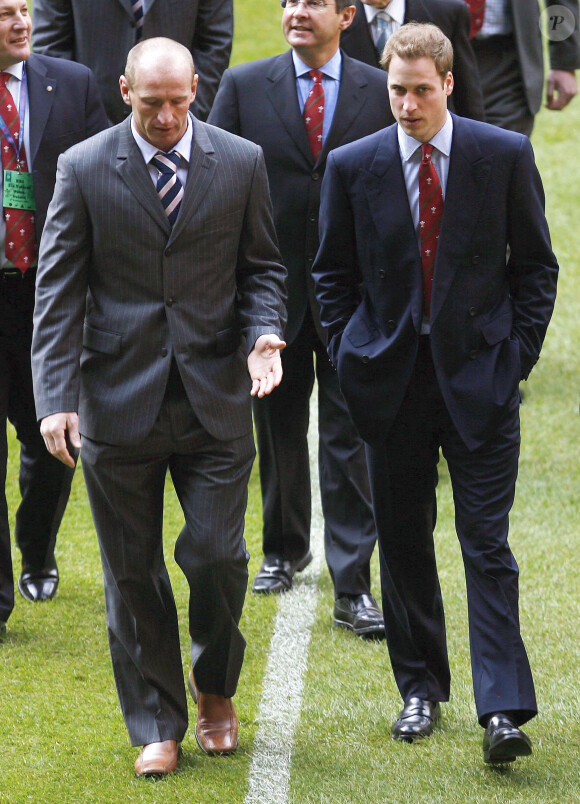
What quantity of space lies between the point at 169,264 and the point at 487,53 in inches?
169

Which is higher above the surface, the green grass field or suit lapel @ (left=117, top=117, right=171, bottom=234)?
suit lapel @ (left=117, top=117, right=171, bottom=234)

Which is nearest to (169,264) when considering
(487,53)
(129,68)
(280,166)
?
(129,68)

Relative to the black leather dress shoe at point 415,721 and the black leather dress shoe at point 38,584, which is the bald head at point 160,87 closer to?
the black leather dress shoe at point 415,721

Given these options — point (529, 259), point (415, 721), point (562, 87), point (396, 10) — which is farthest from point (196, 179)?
point (562, 87)

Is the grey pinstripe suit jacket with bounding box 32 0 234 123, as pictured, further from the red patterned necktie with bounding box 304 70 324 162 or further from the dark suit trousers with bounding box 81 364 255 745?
the dark suit trousers with bounding box 81 364 255 745

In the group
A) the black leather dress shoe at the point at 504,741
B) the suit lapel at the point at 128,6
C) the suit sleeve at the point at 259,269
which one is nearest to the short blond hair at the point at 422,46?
the suit sleeve at the point at 259,269

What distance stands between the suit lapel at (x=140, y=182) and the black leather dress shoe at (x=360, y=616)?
84.3 inches

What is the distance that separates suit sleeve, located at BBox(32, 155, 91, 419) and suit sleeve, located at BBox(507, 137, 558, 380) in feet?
4.28

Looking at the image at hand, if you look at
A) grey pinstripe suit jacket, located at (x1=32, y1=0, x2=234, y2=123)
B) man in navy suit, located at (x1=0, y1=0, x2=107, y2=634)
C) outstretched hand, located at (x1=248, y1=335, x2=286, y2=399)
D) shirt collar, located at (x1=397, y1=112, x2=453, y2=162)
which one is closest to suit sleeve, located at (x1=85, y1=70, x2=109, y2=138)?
man in navy suit, located at (x1=0, y1=0, x2=107, y2=634)

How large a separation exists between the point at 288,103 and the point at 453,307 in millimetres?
1730

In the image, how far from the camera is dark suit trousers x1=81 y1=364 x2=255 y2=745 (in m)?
4.73

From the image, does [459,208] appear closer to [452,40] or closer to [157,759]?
[157,759]

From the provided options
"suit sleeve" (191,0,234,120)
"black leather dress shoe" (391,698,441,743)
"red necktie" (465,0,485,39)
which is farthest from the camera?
"red necktie" (465,0,485,39)

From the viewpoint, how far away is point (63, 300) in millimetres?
4598
